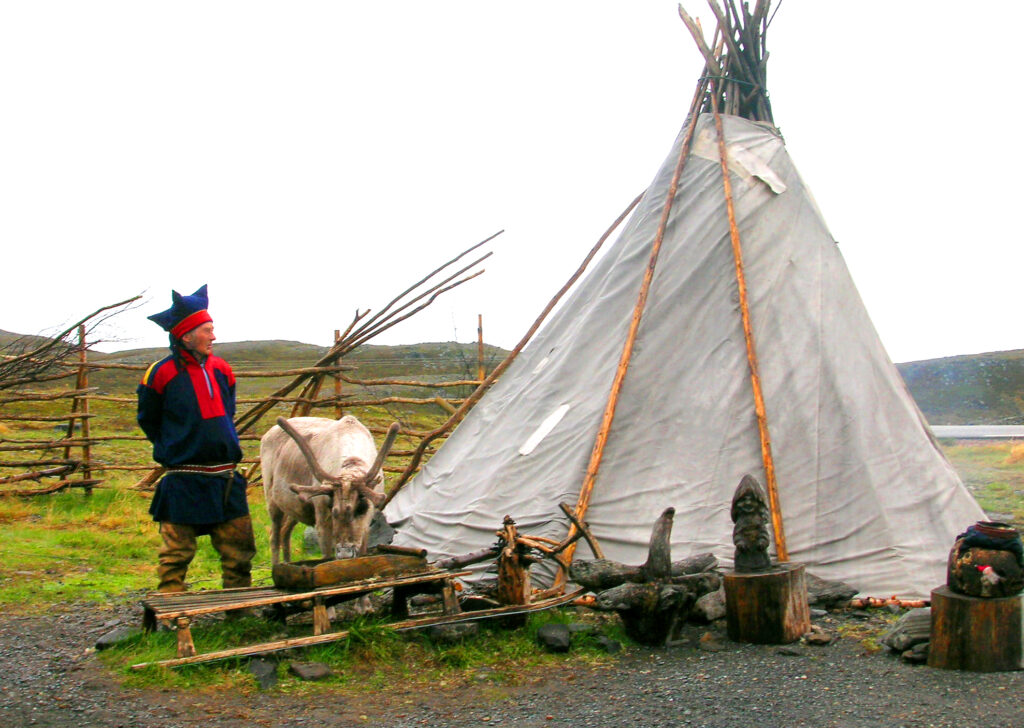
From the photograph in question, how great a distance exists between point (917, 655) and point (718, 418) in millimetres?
2252

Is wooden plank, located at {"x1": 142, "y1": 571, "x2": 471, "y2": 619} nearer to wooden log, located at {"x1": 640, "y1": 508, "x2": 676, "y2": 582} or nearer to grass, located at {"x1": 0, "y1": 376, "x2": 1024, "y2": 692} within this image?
grass, located at {"x1": 0, "y1": 376, "x2": 1024, "y2": 692}

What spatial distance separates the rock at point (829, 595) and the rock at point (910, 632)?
80 centimetres

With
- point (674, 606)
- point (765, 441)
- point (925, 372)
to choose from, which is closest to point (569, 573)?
point (674, 606)

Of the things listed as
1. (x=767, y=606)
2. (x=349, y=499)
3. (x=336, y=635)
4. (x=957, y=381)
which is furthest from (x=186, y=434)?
(x=957, y=381)

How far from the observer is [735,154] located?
24.1 ft

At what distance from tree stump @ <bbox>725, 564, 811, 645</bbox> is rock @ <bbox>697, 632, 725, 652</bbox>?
96 mm

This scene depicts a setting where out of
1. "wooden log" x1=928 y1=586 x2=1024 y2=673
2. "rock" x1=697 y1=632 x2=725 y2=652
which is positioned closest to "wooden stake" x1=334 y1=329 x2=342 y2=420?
"rock" x1=697 y1=632 x2=725 y2=652

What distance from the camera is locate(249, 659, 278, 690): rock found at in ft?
13.5

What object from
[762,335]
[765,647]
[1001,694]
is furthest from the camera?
[762,335]

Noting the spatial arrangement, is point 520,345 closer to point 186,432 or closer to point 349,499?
point 349,499

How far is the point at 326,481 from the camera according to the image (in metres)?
5.51

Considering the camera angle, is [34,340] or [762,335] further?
[34,340]

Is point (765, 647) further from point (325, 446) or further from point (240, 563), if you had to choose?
point (325, 446)

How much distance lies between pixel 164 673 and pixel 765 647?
2831 millimetres
